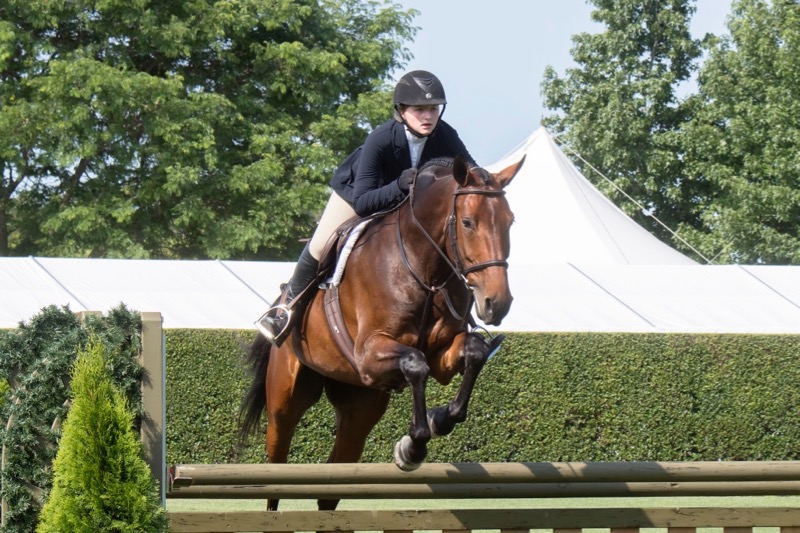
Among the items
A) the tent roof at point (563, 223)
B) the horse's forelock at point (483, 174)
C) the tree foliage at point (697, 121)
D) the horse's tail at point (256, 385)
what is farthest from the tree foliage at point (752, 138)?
the horse's forelock at point (483, 174)

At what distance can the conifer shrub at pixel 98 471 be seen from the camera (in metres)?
3.37

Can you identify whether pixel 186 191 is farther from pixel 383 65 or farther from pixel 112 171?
pixel 383 65

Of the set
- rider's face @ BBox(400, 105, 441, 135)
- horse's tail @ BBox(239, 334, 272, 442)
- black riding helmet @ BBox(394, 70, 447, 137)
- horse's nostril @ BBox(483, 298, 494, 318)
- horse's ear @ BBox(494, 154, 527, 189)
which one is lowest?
horse's tail @ BBox(239, 334, 272, 442)

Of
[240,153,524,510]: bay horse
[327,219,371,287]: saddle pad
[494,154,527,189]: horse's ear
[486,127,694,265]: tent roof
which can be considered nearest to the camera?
[240,153,524,510]: bay horse

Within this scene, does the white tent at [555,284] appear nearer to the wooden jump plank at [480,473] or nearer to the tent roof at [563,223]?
the tent roof at [563,223]

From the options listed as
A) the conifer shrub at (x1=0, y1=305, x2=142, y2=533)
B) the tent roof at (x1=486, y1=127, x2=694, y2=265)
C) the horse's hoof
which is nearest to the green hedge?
the tent roof at (x1=486, y1=127, x2=694, y2=265)

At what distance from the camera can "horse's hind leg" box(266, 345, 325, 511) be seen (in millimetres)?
5504

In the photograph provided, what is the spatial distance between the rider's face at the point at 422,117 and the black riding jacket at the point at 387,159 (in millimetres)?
115

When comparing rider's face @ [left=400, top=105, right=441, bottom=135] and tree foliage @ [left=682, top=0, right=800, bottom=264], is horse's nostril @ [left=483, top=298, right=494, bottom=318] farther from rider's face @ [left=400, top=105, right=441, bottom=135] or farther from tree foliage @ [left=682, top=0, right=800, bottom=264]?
tree foliage @ [left=682, top=0, right=800, bottom=264]

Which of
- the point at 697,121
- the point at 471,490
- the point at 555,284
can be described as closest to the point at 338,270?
the point at 471,490

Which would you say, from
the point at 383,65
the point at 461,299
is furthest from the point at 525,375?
the point at 383,65

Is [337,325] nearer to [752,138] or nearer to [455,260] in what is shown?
[455,260]

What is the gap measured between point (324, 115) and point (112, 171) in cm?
396

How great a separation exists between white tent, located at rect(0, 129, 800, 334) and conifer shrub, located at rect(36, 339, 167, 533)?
23.0 feet
